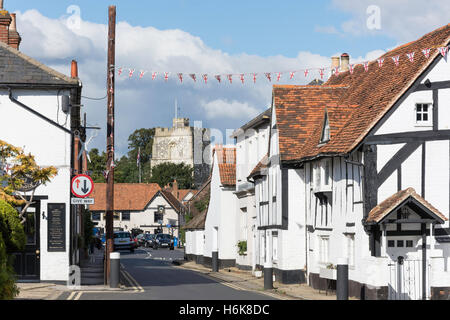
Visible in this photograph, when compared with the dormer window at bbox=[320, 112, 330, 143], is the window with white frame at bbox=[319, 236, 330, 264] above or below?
below

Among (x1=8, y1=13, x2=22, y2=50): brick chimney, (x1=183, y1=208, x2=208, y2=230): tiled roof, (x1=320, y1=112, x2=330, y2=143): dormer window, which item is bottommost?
(x1=183, y1=208, x2=208, y2=230): tiled roof

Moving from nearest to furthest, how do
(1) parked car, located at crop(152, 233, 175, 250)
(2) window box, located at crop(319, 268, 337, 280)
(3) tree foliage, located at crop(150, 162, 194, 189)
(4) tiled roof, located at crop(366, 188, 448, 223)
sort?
(4) tiled roof, located at crop(366, 188, 448, 223), (2) window box, located at crop(319, 268, 337, 280), (1) parked car, located at crop(152, 233, 175, 250), (3) tree foliage, located at crop(150, 162, 194, 189)

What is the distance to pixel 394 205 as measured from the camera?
23.7m

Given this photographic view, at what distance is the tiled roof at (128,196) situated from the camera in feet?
374

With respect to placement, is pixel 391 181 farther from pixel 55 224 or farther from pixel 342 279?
pixel 55 224

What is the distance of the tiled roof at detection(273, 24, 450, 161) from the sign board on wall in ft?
30.2

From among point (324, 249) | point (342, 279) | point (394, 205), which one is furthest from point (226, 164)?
point (342, 279)

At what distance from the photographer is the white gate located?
80.0ft

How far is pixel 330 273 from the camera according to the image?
90.3ft

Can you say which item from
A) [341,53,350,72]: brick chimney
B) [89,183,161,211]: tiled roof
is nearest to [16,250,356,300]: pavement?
[341,53,350,72]: brick chimney

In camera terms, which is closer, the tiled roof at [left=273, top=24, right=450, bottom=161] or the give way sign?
the tiled roof at [left=273, top=24, right=450, bottom=161]

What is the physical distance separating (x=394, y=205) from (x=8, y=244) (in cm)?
1152

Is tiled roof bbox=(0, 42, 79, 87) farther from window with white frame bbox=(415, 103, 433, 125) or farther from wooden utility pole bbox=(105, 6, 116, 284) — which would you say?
window with white frame bbox=(415, 103, 433, 125)
